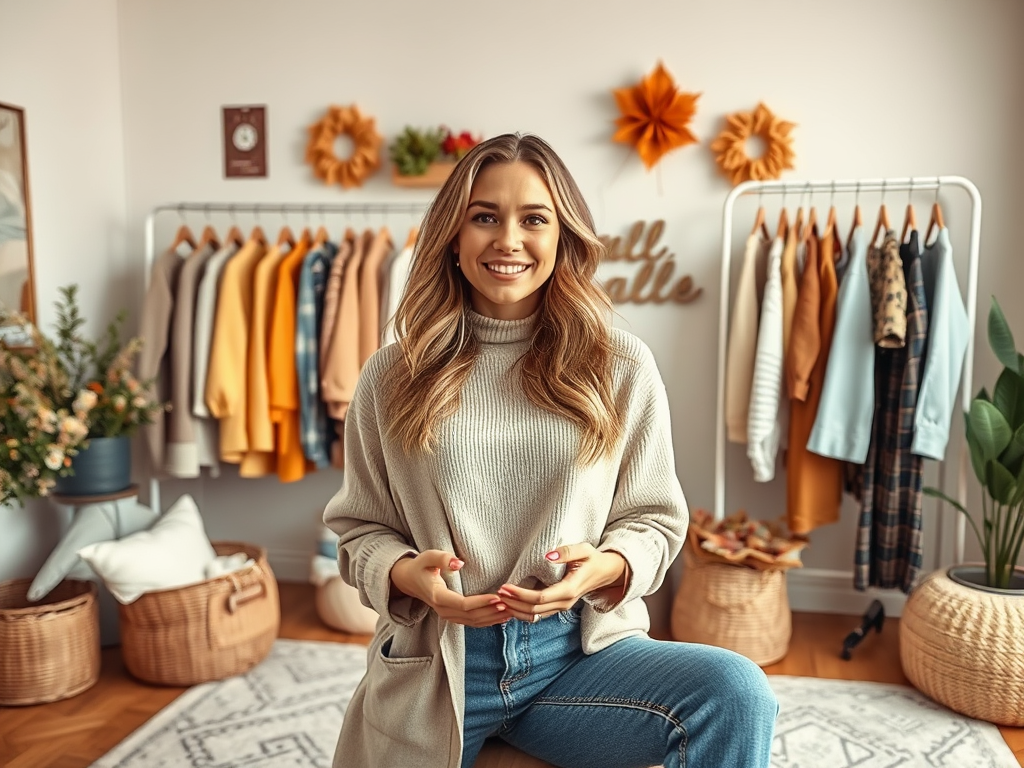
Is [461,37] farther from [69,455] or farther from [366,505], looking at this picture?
[366,505]

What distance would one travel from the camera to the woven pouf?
2.37 meters

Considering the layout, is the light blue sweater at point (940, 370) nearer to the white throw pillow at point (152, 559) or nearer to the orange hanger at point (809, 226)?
the orange hanger at point (809, 226)

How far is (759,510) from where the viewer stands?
336cm

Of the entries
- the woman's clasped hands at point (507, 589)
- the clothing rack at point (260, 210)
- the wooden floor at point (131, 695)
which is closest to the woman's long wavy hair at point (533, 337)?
the woman's clasped hands at point (507, 589)

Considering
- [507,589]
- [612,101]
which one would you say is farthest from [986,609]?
[612,101]

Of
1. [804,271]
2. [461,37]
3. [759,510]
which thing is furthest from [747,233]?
[461,37]

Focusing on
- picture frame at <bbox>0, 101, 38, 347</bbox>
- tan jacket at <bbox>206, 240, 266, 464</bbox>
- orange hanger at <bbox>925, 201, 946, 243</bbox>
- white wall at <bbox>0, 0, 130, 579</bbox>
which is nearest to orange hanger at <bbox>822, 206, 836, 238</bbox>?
orange hanger at <bbox>925, 201, 946, 243</bbox>

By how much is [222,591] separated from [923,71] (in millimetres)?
2807

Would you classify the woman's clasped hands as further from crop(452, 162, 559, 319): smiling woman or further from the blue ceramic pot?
the blue ceramic pot

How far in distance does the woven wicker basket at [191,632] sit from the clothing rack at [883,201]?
1.56 meters

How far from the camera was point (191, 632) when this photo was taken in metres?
2.67

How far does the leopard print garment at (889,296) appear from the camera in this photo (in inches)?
107

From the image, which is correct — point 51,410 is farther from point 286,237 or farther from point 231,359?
point 286,237

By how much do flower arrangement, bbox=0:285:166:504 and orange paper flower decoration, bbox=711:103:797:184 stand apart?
2.08m
